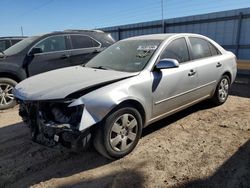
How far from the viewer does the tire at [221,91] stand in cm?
572

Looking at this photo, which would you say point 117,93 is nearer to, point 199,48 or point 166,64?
point 166,64

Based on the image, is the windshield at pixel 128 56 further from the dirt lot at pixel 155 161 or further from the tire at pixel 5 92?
the tire at pixel 5 92

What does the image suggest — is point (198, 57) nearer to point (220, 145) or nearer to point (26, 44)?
point (220, 145)

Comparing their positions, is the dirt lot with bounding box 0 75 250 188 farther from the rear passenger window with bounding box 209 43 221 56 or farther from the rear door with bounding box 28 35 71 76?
the rear door with bounding box 28 35 71 76

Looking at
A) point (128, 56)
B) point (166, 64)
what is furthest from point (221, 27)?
point (166, 64)

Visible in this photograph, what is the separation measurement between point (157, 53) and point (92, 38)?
3.81 m

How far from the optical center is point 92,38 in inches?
301

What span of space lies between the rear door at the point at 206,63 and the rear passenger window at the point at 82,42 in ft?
10.8

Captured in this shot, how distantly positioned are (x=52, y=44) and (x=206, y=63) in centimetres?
398

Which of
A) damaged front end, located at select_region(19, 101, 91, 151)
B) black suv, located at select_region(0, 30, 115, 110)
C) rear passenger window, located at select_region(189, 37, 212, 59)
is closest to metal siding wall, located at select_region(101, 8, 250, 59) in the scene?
black suv, located at select_region(0, 30, 115, 110)

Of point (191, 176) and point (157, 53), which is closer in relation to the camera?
point (191, 176)

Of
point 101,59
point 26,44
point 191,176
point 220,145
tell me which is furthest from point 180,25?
point 191,176

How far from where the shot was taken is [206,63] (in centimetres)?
517

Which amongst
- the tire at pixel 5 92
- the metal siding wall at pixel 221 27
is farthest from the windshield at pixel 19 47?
the metal siding wall at pixel 221 27
